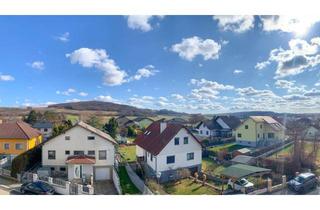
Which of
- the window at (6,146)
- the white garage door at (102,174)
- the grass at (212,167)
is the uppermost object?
the window at (6,146)

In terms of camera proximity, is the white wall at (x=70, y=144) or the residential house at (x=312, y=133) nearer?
the white wall at (x=70, y=144)

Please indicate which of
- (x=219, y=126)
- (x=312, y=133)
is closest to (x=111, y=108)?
(x=219, y=126)

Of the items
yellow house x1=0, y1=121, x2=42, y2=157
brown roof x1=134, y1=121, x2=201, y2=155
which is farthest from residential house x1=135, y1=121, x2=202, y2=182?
yellow house x1=0, y1=121, x2=42, y2=157

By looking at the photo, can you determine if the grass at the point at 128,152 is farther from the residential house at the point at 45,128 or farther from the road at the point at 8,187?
the road at the point at 8,187

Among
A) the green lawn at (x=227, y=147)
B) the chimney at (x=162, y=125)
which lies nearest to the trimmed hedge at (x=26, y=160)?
the chimney at (x=162, y=125)

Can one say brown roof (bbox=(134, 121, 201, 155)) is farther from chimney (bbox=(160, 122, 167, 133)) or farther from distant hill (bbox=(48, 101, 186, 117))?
distant hill (bbox=(48, 101, 186, 117))

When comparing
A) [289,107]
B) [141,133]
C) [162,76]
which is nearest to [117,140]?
[141,133]
